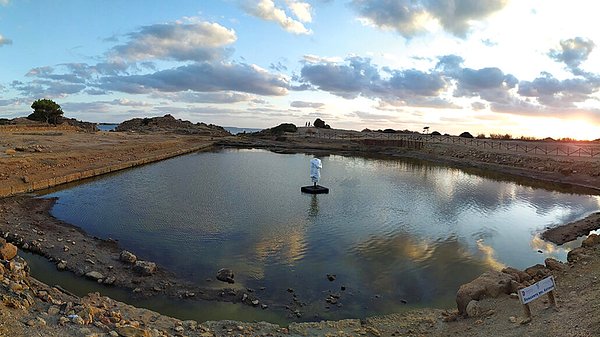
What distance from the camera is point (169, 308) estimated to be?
10594 mm

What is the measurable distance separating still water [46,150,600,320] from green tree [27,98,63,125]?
5328 centimetres

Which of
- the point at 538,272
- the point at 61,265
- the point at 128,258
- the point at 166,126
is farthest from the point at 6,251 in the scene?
the point at 166,126

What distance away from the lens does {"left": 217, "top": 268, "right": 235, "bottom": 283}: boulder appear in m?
12.6

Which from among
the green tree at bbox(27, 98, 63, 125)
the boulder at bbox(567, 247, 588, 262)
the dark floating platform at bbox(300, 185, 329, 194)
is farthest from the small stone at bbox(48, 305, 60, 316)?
the green tree at bbox(27, 98, 63, 125)

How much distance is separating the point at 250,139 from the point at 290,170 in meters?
47.1

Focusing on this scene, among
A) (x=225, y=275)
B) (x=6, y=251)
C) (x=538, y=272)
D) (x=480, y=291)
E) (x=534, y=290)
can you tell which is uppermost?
(x=534, y=290)

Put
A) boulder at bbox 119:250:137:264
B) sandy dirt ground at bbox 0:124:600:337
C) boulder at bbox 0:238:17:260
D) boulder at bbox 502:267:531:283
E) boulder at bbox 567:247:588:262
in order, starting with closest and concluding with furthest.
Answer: sandy dirt ground at bbox 0:124:600:337, boulder at bbox 0:238:17:260, boulder at bbox 502:267:531:283, boulder at bbox 567:247:588:262, boulder at bbox 119:250:137:264

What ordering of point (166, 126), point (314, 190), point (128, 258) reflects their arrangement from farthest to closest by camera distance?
point (166, 126) → point (314, 190) → point (128, 258)

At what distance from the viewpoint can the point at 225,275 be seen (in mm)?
12734

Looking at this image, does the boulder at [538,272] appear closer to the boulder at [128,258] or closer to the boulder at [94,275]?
the boulder at [128,258]

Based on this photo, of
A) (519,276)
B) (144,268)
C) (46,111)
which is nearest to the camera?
(519,276)

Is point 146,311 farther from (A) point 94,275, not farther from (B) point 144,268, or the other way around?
(A) point 94,275

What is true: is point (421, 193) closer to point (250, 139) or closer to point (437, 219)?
point (437, 219)

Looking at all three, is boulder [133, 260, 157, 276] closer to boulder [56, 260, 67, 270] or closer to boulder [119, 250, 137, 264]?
boulder [119, 250, 137, 264]
